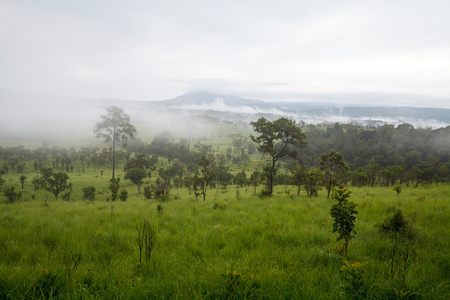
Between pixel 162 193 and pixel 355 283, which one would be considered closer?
pixel 355 283

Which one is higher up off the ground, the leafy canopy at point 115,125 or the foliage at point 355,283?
the leafy canopy at point 115,125

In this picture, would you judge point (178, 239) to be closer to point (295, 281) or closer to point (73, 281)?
point (73, 281)

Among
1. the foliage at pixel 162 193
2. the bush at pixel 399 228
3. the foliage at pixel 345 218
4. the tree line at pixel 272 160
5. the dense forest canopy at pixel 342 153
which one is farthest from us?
the dense forest canopy at pixel 342 153

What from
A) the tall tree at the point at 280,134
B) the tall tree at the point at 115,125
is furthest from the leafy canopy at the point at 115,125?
the tall tree at the point at 280,134

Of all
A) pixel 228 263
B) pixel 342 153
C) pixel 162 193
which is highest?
pixel 228 263

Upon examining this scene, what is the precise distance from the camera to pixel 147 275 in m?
3.51

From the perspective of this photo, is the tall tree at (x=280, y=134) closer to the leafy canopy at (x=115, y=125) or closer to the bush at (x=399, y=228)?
the bush at (x=399, y=228)

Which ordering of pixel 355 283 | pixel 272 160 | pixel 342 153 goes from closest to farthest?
pixel 355 283, pixel 272 160, pixel 342 153

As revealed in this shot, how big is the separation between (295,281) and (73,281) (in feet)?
11.6

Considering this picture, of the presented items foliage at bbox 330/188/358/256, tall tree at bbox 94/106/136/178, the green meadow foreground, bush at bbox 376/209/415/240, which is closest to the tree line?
tall tree at bbox 94/106/136/178

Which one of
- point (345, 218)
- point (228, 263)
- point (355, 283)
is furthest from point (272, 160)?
point (355, 283)

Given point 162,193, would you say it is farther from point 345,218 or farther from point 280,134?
point 345,218

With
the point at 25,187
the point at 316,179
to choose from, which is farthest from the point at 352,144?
the point at 25,187

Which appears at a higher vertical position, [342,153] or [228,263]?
[228,263]
